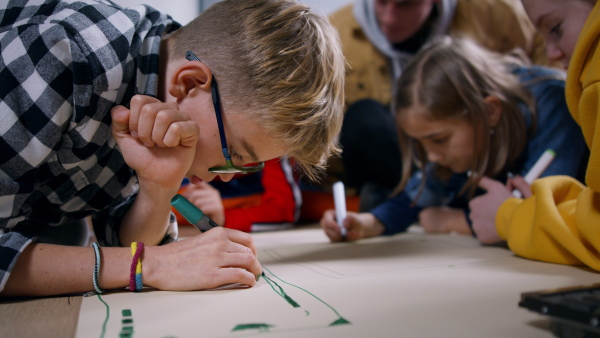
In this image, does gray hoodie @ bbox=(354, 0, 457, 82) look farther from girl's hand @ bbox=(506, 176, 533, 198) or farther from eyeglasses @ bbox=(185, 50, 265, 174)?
eyeglasses @ bbox=(185, 50, 265, 174)

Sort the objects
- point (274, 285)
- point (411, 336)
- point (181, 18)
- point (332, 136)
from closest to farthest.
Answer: point (411, 336) → point (274, 285) → point (332, 136) → point (181, 18)

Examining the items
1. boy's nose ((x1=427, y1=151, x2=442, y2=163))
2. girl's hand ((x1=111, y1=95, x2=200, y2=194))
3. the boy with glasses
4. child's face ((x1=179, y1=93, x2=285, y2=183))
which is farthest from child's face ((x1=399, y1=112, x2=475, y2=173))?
girl's hand ((x1=111, y1=95, x2=200, y2=194))

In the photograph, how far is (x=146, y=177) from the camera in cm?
71

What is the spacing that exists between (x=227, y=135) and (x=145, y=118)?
118 mm

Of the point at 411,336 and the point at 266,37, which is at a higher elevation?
the point at 266,37

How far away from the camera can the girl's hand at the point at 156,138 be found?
64 centimetres

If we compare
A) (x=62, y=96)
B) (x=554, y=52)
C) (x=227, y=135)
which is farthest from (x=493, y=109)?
(x=62, y=96)

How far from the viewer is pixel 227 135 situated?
0.71m

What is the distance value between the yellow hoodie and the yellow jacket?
89cm

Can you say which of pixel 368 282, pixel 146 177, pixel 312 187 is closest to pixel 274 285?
pixel 368 282

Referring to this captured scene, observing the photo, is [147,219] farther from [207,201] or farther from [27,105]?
[207,201]

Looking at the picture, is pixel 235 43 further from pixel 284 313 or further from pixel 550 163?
pixel 550 163

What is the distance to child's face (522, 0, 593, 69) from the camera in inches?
30.6

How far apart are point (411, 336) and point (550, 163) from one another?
2.60ft
